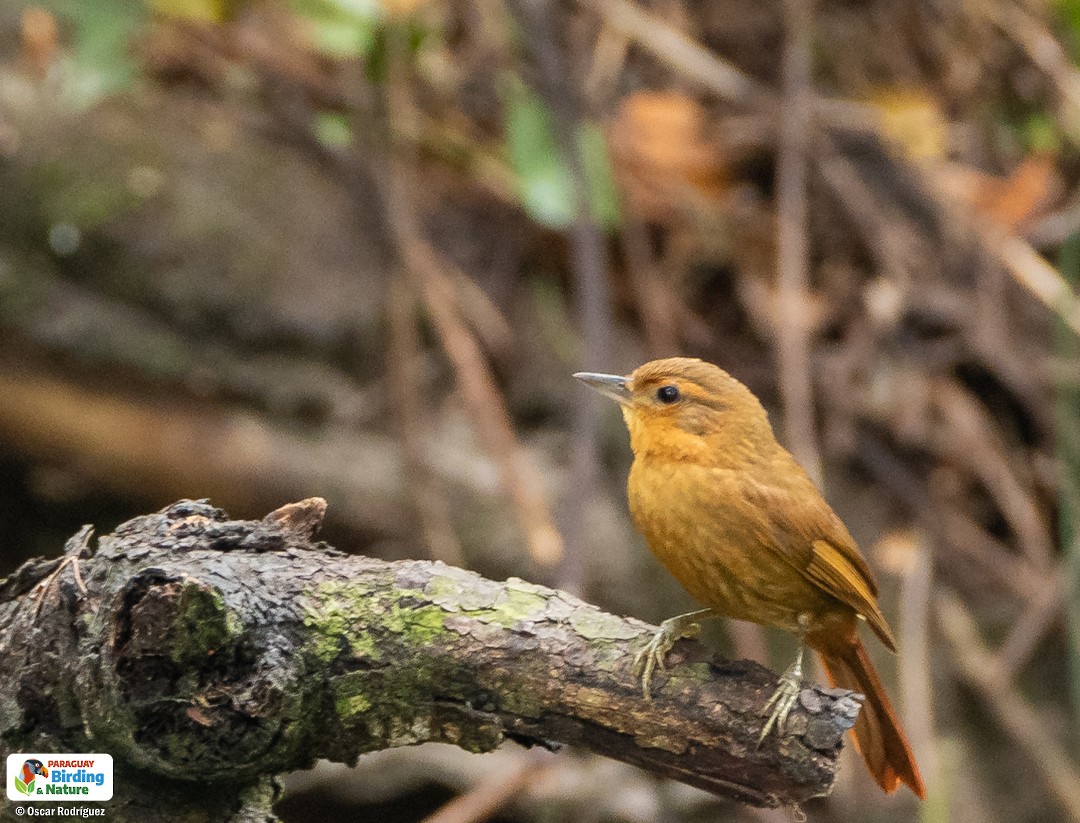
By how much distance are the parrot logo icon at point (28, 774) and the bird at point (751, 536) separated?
1.07m

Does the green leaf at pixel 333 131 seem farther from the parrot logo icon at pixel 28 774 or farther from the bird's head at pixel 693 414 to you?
the parrot logo icon at pixel 28 774

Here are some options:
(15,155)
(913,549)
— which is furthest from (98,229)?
(913,549)

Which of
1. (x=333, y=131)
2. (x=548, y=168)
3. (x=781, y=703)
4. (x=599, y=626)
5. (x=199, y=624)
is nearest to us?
(x=199, y=624)

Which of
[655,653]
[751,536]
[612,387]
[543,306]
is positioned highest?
[543,306]

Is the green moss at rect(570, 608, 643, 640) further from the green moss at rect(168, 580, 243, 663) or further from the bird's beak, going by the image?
the bird's beak

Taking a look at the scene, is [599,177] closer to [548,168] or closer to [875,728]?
[548,168]

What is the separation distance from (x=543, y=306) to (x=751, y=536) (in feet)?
7.32

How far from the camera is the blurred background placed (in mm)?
3715

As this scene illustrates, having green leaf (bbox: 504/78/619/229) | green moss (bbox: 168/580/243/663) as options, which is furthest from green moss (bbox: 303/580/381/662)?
green leaf (bbox: 504/78/619/229)

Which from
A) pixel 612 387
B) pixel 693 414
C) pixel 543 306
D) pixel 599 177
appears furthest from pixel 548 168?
pixel 693 414

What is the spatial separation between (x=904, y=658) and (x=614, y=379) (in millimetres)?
2160

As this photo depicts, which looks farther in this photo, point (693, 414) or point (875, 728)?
point (693, 414)

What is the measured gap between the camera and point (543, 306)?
428 cm

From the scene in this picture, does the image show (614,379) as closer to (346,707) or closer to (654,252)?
(346,707)
